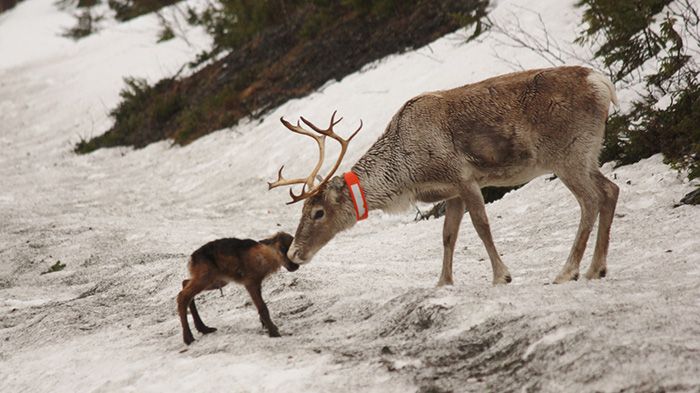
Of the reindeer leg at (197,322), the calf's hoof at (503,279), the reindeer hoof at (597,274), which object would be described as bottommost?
the reindeer hoof at (597,274)

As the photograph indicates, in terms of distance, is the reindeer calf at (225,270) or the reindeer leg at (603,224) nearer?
the reindeer calf at (225,270)

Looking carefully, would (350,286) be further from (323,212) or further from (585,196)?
(585,196)

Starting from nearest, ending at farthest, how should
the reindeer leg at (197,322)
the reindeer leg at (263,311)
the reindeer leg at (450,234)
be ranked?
the reindeer leg at (263,311) < the reindeer leg at (197,322) < the reindeer leg at (450,234)

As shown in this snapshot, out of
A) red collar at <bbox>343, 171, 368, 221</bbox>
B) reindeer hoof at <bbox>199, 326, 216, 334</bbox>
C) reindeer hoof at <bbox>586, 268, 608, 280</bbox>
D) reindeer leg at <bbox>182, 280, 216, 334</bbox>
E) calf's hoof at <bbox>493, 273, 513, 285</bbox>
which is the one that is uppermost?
red collar at <bbox>343, 171, 368, 221</bbox>

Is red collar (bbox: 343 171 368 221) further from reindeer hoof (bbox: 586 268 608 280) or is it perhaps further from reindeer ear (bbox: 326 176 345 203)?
reindeer hoof (bbox: 586 268 608 280)

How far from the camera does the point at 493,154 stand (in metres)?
5.62

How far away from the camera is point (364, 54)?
15.4m

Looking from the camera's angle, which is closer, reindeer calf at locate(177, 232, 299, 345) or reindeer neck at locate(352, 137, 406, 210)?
reindeer calf at locate(177, 232, 299, 345)

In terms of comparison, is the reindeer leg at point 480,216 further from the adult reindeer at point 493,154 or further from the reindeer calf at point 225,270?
the reindeer calf at point 225,270

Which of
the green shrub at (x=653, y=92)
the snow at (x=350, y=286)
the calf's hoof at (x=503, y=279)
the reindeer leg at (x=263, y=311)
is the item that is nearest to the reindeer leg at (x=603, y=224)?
the snow at (x=350, y=286)

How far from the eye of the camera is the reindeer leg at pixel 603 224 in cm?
534

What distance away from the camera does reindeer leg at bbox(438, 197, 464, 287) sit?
5.86m

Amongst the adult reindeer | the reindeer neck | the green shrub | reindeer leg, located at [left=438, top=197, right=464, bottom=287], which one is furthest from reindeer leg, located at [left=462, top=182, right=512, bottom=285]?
the green shrub

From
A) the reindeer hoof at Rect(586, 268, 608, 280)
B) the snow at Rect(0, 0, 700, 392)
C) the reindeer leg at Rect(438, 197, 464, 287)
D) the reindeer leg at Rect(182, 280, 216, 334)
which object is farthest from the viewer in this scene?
the reindeer leg at Rect(438, 197, 464, 287)
